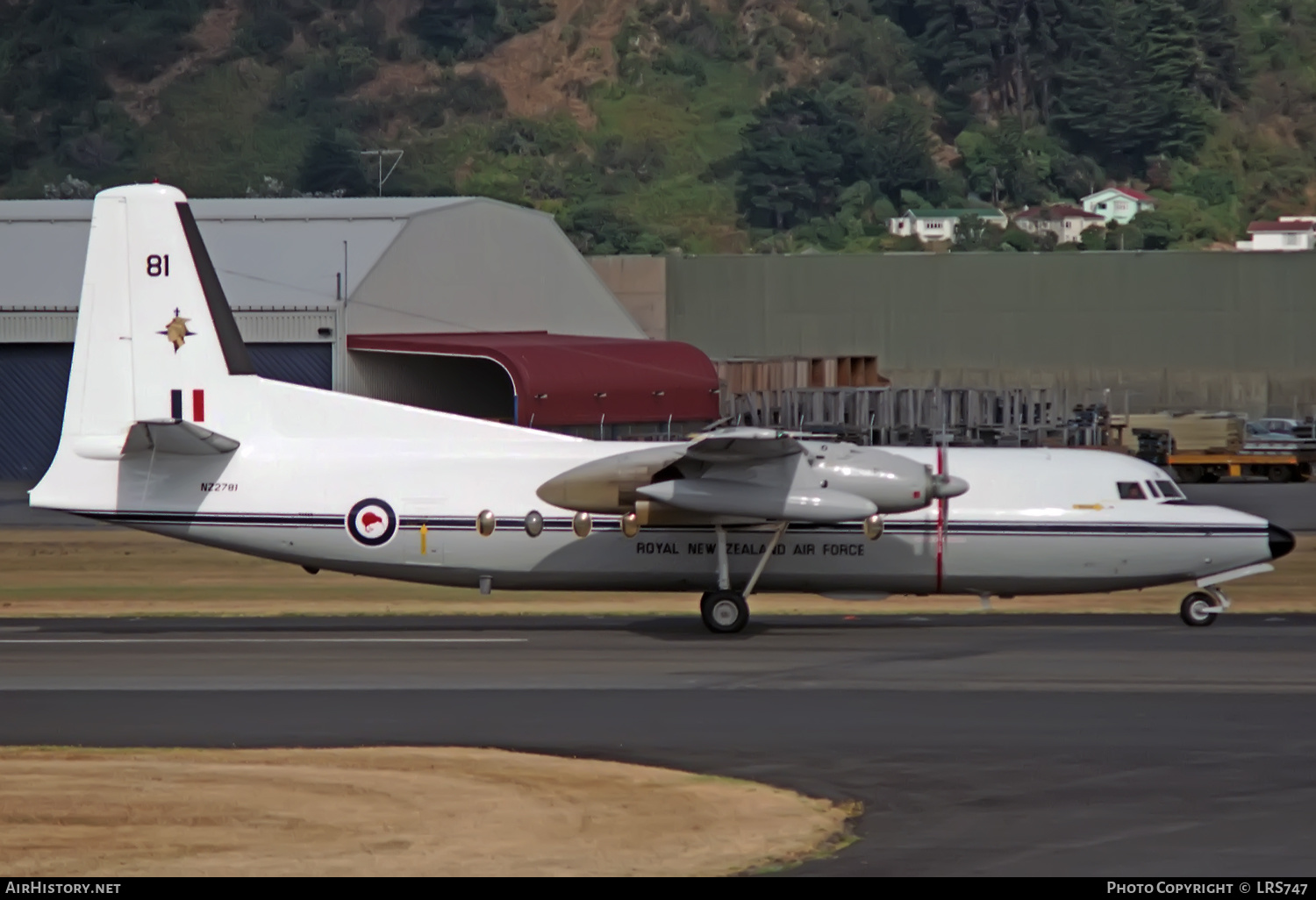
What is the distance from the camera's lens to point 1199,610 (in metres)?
28.5

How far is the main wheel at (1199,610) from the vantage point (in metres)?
28.5

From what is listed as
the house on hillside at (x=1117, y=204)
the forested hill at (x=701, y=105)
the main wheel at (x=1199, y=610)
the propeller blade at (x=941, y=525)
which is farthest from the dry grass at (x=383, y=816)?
the house on hillside at (x=1117, y=204)

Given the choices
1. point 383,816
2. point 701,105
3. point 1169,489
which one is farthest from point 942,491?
point 701,105

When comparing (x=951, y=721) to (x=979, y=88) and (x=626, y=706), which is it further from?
(x=979, y=88)

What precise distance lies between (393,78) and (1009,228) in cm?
7228

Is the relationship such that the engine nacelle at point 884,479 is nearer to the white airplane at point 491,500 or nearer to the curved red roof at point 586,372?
the white airplane at point 491,500

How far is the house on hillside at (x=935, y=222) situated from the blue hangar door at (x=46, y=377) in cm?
10323

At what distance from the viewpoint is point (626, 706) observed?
21.7 metres

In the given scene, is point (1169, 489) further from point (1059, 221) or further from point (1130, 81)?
point (1130, 81)

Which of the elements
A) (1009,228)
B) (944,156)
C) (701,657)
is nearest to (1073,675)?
(701,657)

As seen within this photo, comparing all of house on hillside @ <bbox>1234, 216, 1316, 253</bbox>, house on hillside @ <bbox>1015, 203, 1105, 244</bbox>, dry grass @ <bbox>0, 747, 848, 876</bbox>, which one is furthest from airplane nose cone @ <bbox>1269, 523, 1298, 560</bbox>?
house on hillside @ <bbox>1015, 203, 1105, 244</bbox>

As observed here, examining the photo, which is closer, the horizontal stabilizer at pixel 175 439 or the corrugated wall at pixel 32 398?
the horizontal stabilizer at pixel 175 439

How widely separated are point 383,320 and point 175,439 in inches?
1213

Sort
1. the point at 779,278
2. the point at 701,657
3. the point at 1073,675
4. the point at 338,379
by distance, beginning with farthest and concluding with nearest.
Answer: the point at 779,278 → the point at 338,379 → the point at 701,657 → the point at 1073,675
